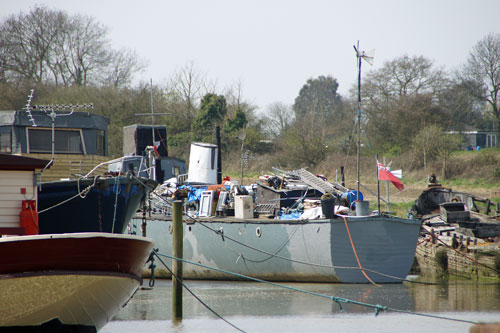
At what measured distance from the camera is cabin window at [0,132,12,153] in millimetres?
19359

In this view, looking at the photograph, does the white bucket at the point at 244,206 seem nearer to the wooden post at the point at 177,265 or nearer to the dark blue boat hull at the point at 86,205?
the dark blue boat hull at the point at 86,205

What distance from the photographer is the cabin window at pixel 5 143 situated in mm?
19359

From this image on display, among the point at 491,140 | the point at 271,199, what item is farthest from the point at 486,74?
the point at 271,199

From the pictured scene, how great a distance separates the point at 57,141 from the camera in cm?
1966

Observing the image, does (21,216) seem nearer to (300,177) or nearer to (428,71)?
(300,177)

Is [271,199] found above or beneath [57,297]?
above

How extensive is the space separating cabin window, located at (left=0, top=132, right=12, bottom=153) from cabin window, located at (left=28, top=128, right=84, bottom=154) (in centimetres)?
51

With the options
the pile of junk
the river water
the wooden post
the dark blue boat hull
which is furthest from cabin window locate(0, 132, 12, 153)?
the wooden post

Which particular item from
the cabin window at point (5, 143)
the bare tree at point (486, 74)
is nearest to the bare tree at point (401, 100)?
the bare tree at point (486, 74)

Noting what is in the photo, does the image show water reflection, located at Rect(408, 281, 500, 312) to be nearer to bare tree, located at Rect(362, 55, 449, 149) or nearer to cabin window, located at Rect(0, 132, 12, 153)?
cabin window, located at Rect(0, 132, 12, 153)

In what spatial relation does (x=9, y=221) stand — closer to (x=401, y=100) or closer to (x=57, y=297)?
(x=57, y=297)

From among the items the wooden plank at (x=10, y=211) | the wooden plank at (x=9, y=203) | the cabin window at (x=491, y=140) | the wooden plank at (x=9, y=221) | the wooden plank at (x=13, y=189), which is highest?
the cabin window at (x=491, y=140)

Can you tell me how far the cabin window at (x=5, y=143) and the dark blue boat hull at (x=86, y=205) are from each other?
3.88m

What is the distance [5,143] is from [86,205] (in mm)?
4187
